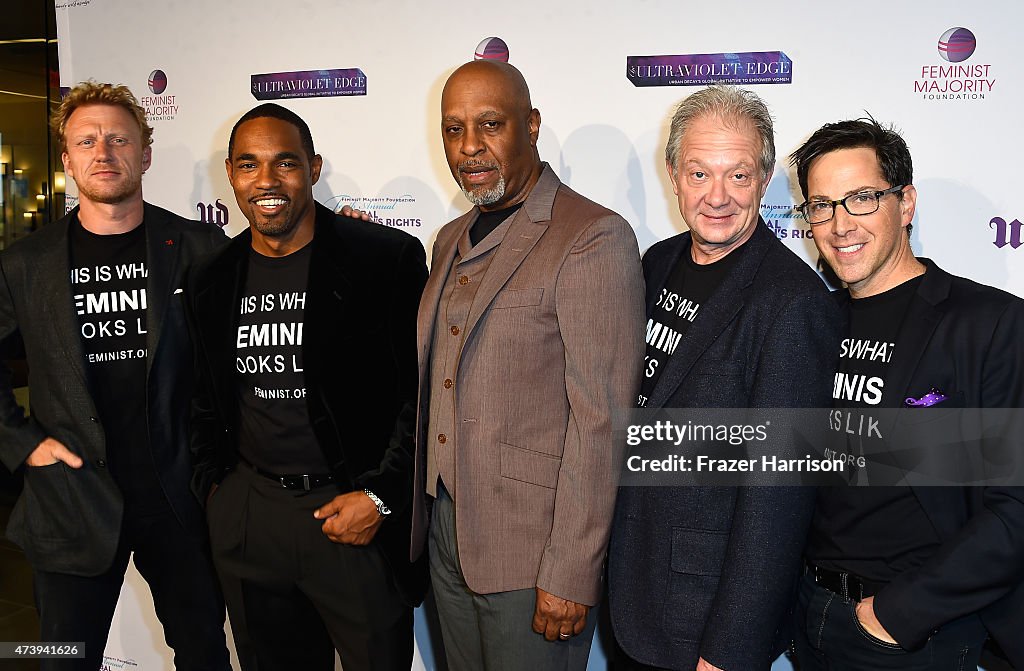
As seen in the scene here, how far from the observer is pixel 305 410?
2.18 m

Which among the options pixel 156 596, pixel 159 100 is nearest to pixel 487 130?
pixel 156 596

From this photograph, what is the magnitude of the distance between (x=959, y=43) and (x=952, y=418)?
128 centimetres

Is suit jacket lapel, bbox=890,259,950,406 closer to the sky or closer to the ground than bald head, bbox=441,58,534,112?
closer to the ground

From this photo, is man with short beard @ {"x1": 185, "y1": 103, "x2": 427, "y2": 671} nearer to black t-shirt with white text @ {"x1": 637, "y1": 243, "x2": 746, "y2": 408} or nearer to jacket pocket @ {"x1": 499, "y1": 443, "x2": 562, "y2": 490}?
jacket pocket @ {"x1": 499, "y1": 443, "x2": 562, "y2": 490}

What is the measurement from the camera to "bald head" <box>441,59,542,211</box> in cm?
196

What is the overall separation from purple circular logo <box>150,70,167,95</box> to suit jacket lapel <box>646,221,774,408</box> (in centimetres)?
267

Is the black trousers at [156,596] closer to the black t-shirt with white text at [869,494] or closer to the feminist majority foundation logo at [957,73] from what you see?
the black t-shirt with white text at [869,494]

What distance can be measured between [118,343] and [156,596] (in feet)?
2.80

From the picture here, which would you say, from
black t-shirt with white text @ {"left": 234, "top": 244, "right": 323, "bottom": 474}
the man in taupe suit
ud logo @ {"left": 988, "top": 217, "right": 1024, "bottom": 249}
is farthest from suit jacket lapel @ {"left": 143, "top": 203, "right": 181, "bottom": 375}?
ud logo @ {"left": 988, "top": 217, "right": 1024, "bottom": 249}

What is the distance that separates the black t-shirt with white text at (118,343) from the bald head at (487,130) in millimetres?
1199

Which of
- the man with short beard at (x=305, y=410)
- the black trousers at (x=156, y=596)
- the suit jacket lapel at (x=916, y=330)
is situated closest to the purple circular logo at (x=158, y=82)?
the man with short beard at (x=305, y=410)

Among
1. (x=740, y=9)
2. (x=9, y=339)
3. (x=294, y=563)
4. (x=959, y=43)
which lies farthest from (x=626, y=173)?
(x=9, y=339)

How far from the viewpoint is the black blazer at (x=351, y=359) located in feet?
7.11

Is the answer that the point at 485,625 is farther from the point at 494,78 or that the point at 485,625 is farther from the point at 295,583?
the point at 494,78
